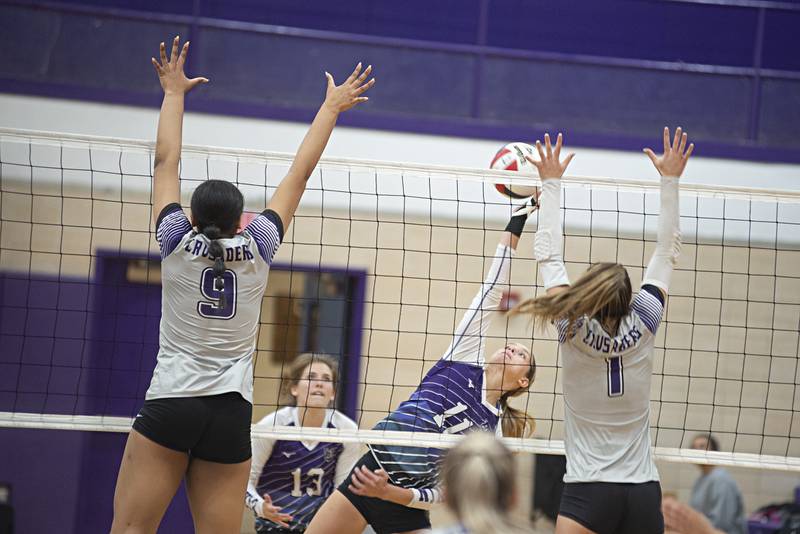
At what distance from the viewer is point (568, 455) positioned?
12.2ft

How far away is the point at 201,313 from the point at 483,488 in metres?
1.52

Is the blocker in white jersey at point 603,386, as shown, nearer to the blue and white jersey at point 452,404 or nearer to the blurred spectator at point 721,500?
the blue and white jersey at point 452,404

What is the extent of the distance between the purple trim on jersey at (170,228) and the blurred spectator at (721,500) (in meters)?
5.88

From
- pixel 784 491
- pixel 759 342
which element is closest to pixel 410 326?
pixel 759 342

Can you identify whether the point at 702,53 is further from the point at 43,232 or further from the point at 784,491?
the point at 43,232

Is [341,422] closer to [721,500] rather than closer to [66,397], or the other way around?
[721,500]

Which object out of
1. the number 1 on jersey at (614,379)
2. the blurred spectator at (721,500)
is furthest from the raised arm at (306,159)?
the blurred spectator at (721,500)

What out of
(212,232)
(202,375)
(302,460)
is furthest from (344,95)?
(302,460)

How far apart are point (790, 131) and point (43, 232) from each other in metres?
7.42

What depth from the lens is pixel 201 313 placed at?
3.47m

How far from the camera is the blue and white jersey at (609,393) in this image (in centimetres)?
361

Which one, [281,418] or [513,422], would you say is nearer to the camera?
[513,422]

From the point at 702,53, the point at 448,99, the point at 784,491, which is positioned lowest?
the point at 784,491

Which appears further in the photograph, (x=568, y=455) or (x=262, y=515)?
(x=262, y=515)
